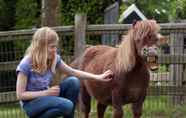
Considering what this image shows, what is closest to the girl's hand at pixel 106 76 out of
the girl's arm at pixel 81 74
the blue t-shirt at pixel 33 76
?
the girl's arm at pixel 81 74

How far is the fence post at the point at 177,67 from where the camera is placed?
27.3 ft

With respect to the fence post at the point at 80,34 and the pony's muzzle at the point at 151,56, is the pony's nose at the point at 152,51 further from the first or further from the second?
the fence post at the point at 80,34

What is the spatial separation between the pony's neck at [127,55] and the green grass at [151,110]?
1890mm

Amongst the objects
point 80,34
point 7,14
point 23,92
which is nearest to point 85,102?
point 80,34

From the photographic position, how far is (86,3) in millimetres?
14586

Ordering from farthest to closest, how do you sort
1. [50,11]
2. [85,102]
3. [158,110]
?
[158,110], [50,11], [85,102]

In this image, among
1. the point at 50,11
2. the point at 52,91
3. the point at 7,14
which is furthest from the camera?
the point at 7,14

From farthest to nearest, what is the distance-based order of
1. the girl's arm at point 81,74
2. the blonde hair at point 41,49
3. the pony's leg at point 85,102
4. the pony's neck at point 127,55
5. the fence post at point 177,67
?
the fence post at point 177,67, the pony's leg at point 85,102, the pony's neck at point 127,55, the girl's arm at point 81,74, the blonde hair at point 41,49

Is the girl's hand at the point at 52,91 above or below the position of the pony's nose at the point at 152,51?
below

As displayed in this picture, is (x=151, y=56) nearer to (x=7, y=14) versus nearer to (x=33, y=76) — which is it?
(x=33, y=76)

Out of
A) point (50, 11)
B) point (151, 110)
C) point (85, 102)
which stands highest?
point (50, 11)

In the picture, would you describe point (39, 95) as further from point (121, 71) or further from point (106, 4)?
point (106, 4)

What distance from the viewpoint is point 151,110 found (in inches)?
323

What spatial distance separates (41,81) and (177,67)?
3562mm
